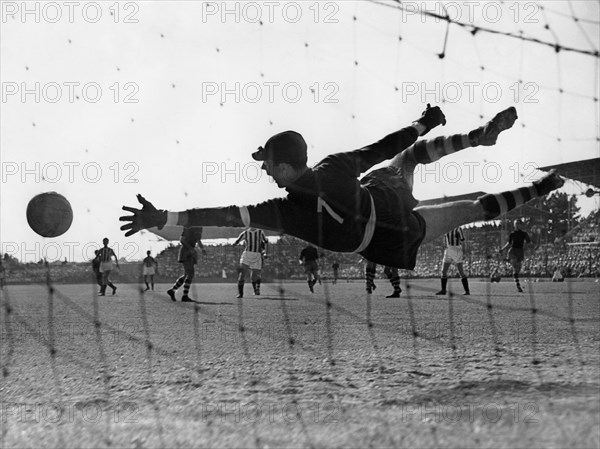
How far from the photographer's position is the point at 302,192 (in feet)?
12.4

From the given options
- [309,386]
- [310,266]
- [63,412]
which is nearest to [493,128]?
[309,386]

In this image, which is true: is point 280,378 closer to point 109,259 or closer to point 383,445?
point 383,445

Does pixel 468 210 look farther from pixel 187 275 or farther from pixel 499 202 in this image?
pixel 187 275

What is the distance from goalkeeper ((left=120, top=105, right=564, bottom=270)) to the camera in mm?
3770

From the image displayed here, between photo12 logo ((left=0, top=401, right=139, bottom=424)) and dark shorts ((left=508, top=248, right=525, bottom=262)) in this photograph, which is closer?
photo12 logo ((left=0, top=401, right=139, bottom=424))

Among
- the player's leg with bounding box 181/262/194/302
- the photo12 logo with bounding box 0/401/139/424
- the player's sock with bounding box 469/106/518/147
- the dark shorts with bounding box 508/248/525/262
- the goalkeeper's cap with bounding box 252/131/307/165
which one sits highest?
the player's sock with bounding box 469/106/518/147

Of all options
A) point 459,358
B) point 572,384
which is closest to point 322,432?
point 572,384

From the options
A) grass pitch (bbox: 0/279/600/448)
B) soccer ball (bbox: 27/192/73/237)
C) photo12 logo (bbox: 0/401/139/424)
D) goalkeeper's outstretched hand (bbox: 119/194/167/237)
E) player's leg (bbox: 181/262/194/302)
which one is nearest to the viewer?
grass pitch (bbox: 0/279/600/448)

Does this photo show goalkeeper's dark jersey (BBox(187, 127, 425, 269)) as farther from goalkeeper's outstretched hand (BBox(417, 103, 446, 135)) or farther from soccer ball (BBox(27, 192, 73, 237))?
soccer ball (BBox(27, 192, 73, 237))

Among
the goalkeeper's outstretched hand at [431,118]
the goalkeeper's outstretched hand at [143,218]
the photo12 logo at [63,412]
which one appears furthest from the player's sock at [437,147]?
the photo12 logo at [63,412]

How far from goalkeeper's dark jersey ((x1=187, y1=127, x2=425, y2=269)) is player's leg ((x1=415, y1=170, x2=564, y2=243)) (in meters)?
0.07

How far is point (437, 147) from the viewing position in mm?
4152

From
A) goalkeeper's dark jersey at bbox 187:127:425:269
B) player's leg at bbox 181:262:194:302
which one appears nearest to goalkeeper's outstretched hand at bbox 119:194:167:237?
goalkeeper's dark jersey at bbox 187:127:425:269

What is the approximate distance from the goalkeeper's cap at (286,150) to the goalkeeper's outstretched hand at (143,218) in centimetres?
58
